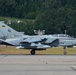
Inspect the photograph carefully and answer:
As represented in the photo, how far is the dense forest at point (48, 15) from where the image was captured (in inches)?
3925

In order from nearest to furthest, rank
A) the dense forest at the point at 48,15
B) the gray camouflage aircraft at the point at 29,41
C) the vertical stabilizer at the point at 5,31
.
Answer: the gray camouflage aircraft at the point at 29,41 < the vertical stabilizer at the point at 5,31 < the dense forest at the point at 48,15

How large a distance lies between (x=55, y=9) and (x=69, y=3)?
50.3 ft

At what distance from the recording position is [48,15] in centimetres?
10450

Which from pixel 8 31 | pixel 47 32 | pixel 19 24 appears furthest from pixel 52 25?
pixel 8 31

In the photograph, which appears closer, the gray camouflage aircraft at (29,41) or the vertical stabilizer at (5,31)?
the gray camouflage aircraft at (29,41)

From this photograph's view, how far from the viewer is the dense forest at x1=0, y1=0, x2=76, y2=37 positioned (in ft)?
327
